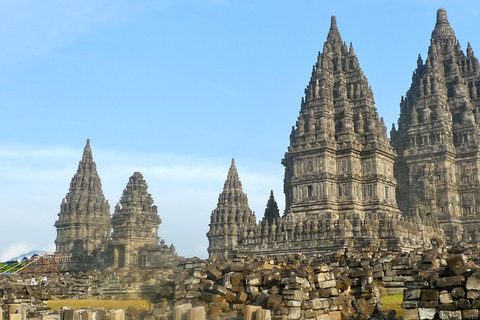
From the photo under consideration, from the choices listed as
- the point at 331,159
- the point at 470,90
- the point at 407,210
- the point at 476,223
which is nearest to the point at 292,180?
the point at 331,159

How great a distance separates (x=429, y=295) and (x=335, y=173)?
41341 mm

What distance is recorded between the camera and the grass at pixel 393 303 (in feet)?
64.2

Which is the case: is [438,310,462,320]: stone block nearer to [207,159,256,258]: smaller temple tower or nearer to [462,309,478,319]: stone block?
[462,309,478,319]: stone block

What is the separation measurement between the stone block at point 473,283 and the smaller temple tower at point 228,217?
67042mm

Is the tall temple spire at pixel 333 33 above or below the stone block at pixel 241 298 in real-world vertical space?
above

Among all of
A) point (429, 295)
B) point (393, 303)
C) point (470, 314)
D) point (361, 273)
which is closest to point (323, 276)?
point (361, 273)

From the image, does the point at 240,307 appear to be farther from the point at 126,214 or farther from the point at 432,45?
the point at 432,45

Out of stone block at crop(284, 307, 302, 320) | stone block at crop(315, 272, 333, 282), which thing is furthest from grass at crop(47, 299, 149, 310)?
stone block at crop(284, 307, 302, 320)

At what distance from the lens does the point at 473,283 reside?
→ 593 inches

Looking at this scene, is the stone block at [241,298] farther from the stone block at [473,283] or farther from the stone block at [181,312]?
the stone block at [473,283]

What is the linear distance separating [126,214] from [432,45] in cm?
3976

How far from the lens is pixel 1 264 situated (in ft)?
224

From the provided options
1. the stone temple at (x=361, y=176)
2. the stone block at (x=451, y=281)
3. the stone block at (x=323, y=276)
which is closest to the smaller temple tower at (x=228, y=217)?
the stone temple at (x=361, y=176)

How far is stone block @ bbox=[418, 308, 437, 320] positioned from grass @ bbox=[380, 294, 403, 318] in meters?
3.00
